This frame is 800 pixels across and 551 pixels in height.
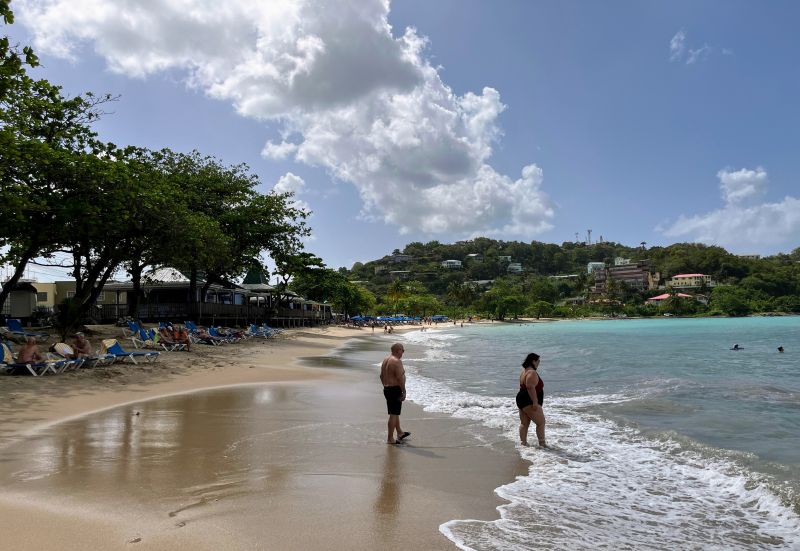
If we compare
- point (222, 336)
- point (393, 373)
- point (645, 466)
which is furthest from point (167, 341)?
point (645, 466)

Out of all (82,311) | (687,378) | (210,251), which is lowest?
(687,378)

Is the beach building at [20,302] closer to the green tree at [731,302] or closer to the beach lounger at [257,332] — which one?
the beach lounger at [257,332]

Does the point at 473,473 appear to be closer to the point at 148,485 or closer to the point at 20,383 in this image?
the point at 148,485

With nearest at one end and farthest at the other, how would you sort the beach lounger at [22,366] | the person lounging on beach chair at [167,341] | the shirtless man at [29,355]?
the beach lounger at [22,366] < the shirtless man at [29,355] < the person lounging on beach chair at [167,341]

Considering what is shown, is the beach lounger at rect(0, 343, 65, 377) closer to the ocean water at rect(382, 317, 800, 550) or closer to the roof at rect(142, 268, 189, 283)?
the ocean water at rect(382, 317, 800, 550)

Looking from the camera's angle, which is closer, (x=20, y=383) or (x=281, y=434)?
(x=281, y=434)

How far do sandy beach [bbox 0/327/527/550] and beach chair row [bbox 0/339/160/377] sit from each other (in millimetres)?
450

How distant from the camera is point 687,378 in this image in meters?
16.5

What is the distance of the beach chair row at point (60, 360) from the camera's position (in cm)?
1123

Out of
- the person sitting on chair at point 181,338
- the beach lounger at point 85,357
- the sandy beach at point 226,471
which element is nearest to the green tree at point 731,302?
the person sitting on chair at point 181,338

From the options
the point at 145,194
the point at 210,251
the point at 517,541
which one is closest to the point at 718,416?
the point at 517,541

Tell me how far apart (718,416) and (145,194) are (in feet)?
57.0

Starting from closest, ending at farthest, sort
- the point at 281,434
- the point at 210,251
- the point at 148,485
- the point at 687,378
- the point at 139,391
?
1. the point at 148,485
2. the point at 281,434
3. the point at 139,391
4. the point at 687,378
5. the point at 210,251

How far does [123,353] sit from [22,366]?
117 inches
